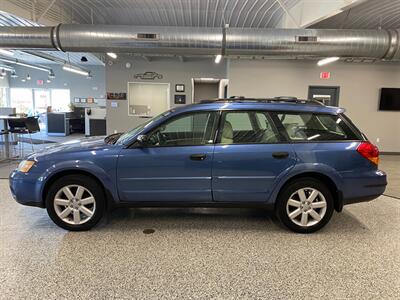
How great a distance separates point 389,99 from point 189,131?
7668 mm

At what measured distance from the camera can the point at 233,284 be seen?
2213 millimetres

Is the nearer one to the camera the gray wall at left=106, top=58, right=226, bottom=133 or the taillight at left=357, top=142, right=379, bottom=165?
the taillight at left=357, top=142, right=379, bottom=165

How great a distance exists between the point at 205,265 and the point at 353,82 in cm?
786

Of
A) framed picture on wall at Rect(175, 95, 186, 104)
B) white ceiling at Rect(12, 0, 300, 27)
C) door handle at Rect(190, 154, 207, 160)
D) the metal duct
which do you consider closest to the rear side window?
door handle at Rect(190, 154, 207, 160)

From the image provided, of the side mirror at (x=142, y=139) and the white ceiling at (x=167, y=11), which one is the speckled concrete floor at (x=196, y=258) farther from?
the white ceiling at (x=167, y=11)

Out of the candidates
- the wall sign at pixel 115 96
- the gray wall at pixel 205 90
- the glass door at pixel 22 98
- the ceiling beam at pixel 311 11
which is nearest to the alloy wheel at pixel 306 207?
the ceiling beam at pixel 311 11

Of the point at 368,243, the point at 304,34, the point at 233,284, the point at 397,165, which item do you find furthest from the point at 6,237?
the point at 397,165

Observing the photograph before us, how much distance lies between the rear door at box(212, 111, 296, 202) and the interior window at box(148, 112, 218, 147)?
0.40 feet

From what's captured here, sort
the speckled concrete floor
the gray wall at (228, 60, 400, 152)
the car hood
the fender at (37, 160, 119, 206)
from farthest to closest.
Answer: the gray wall at (228, 60, 400, 152), the car hood, the fender at (37, 160, 119, 206), the speckled concrete floor

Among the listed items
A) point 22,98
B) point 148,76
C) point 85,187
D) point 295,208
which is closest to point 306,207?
point 295,208

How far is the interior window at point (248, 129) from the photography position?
3035 millimetres

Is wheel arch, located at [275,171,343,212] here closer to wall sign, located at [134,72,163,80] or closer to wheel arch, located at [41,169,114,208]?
wheel arch, located at [41,169,114,208]

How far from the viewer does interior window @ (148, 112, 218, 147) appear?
3.02 m

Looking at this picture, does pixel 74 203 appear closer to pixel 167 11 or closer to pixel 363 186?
pixel 363 186
